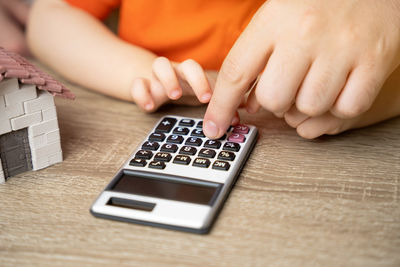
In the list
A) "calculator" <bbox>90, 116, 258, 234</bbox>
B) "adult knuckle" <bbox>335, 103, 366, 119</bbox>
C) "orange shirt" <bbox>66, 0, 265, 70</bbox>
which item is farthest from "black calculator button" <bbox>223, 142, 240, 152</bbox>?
"orange shirt" <bbox>66, 0, 265, 70</bbox>

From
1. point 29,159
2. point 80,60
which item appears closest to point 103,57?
point 80,60

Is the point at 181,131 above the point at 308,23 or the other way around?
the other way around

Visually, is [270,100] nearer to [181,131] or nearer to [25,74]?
[181,131]

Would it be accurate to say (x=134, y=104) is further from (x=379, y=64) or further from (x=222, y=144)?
(x=379, y=64)

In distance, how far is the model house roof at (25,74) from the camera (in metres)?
0.37

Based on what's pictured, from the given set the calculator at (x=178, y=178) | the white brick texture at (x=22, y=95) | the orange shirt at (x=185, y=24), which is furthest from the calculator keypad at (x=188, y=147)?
the orange shirt at (x=185, y=24)

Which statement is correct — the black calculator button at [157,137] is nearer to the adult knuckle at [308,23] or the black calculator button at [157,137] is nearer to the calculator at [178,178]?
the calculator at [178,178]

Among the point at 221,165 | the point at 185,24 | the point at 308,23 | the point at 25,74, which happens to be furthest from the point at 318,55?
the point at 185,24

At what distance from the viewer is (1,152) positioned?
0.40 meters

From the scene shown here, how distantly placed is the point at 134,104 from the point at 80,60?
131 mm

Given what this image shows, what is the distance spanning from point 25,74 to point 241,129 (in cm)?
22

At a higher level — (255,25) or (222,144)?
(255,25)

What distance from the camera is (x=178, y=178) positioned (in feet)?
1.29

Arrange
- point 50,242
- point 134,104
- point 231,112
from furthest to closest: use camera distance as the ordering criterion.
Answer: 1. point 134,104
2. point 231,112
3. point 50,242
